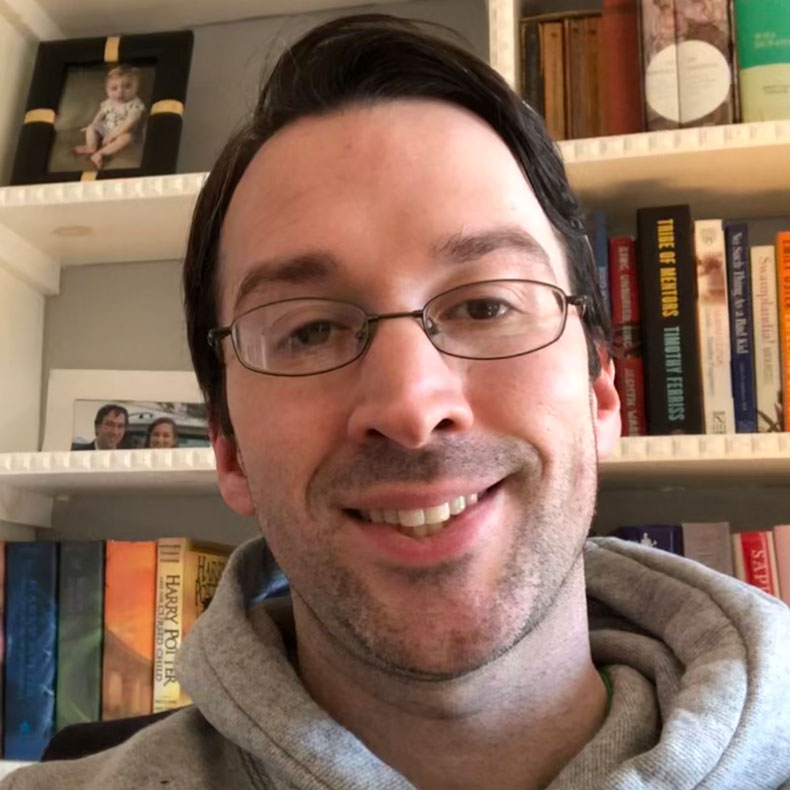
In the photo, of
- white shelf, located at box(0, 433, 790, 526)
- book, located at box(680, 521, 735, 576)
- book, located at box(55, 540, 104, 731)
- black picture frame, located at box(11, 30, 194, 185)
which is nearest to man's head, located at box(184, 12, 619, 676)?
white shelf, located at box(0, 433, 790, 526)

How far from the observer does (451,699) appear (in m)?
0.75

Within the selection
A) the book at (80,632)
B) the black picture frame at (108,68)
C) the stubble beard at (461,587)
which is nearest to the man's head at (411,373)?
the stubble beard at (461,587)

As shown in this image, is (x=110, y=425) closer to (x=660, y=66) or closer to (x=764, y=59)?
(x=660, y=66)

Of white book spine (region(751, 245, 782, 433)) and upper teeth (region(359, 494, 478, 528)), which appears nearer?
upper teeth (region(359, 494, 478, 528))

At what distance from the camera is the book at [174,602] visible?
137 centimetres

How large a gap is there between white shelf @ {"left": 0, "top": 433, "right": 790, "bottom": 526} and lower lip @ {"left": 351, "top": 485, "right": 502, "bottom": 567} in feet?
1.77

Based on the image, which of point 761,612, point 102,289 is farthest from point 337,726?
point 102,289

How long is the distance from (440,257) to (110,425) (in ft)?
3.14

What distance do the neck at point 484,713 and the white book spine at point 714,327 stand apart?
0.53 meters

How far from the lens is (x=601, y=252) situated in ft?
4.37

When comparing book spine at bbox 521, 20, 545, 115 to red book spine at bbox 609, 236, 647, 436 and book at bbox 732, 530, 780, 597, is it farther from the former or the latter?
book at bbox 732, 530, 780, 597

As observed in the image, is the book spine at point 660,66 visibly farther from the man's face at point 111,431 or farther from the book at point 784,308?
the man's face at point 111,431

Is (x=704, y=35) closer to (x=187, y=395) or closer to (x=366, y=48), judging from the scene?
(x=366, y=48)

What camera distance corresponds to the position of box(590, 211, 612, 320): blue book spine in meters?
1.31
